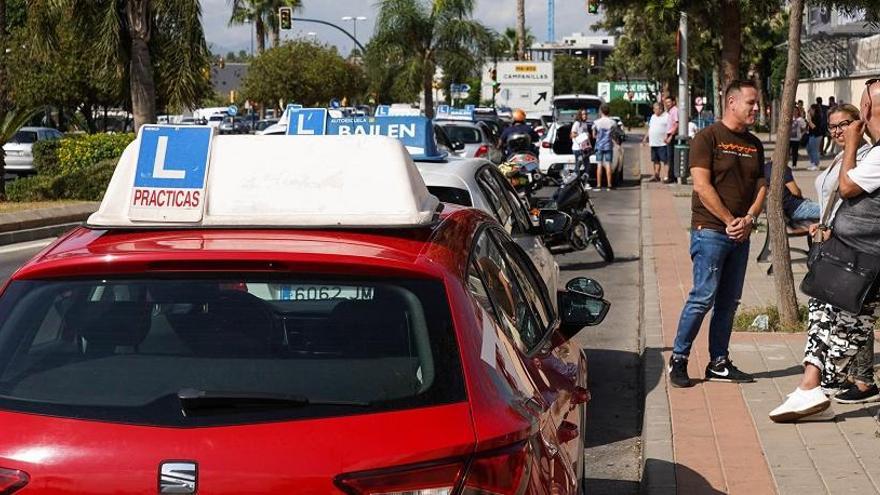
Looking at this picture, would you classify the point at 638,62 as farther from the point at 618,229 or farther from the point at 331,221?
the point at 331,221

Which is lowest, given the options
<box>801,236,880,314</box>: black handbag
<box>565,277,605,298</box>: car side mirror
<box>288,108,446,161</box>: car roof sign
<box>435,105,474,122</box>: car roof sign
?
<box>435,105,474,122</box>: car roof sign

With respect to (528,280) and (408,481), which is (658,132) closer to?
(528,280)

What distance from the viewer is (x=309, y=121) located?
41.8 feet

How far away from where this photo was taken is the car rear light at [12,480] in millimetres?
3023

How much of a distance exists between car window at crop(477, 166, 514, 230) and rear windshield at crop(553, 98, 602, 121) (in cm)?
4496

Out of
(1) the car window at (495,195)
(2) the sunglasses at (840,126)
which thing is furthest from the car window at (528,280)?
(1) the car window at (495,195)

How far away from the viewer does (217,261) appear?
3.40m

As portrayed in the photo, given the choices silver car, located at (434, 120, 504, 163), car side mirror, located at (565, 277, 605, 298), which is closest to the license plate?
car side mirror, located at (565, 277, 605, 298)

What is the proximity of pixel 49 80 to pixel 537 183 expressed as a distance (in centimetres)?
3047

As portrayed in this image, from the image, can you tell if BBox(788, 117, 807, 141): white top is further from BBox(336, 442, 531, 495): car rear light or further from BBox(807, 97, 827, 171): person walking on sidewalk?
BBox(336, 442, 531, 495): car rear light

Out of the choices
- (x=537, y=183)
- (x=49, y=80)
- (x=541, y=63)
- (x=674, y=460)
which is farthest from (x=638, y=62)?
(x=674, y=460)

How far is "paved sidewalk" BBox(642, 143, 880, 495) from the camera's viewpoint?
621 centimetres

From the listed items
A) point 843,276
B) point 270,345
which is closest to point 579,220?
point 843,276

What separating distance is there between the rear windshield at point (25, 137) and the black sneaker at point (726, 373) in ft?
102
